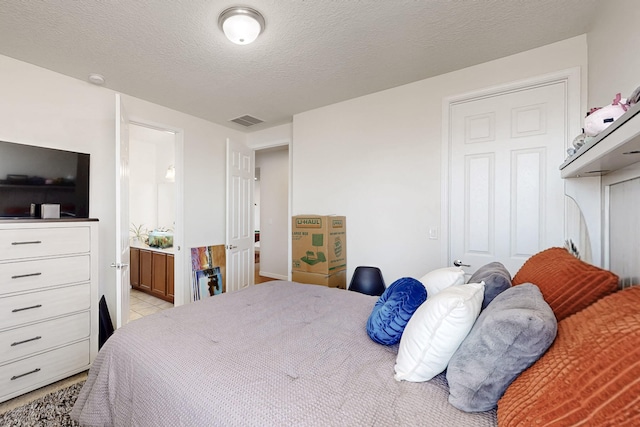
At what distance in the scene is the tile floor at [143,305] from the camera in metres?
3.62

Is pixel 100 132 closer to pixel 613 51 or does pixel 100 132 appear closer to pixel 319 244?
pixel 319 244

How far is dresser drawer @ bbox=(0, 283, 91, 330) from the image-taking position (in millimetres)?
1923

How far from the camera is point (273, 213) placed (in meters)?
5.73

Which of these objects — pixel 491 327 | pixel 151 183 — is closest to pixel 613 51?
pixel 491 327

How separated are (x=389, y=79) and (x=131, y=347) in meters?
2.83

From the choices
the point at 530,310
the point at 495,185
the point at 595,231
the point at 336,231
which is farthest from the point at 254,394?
the point at 495,185

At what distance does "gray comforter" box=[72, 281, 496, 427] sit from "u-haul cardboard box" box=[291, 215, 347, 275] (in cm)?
111

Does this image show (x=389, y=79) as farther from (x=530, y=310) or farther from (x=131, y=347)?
(x=131, y=347)

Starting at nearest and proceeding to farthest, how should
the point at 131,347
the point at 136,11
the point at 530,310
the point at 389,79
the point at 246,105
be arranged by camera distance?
1. the point at 530,310
2. the point at 131,347
3. the point at 136,11
4. the point at 389,79
5. the point at 246,105

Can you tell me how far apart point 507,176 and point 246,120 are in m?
3.13

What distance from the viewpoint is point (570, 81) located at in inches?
80.8

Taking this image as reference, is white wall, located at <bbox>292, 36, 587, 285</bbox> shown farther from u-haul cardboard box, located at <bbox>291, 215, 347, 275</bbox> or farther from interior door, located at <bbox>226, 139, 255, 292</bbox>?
interior door, located at <bbox>226, 139, 255, 292</bbox>

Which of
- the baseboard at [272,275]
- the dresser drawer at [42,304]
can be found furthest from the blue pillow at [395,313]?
the baseboard at [272,275]

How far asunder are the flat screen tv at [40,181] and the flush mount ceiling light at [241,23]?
1.93 metres
